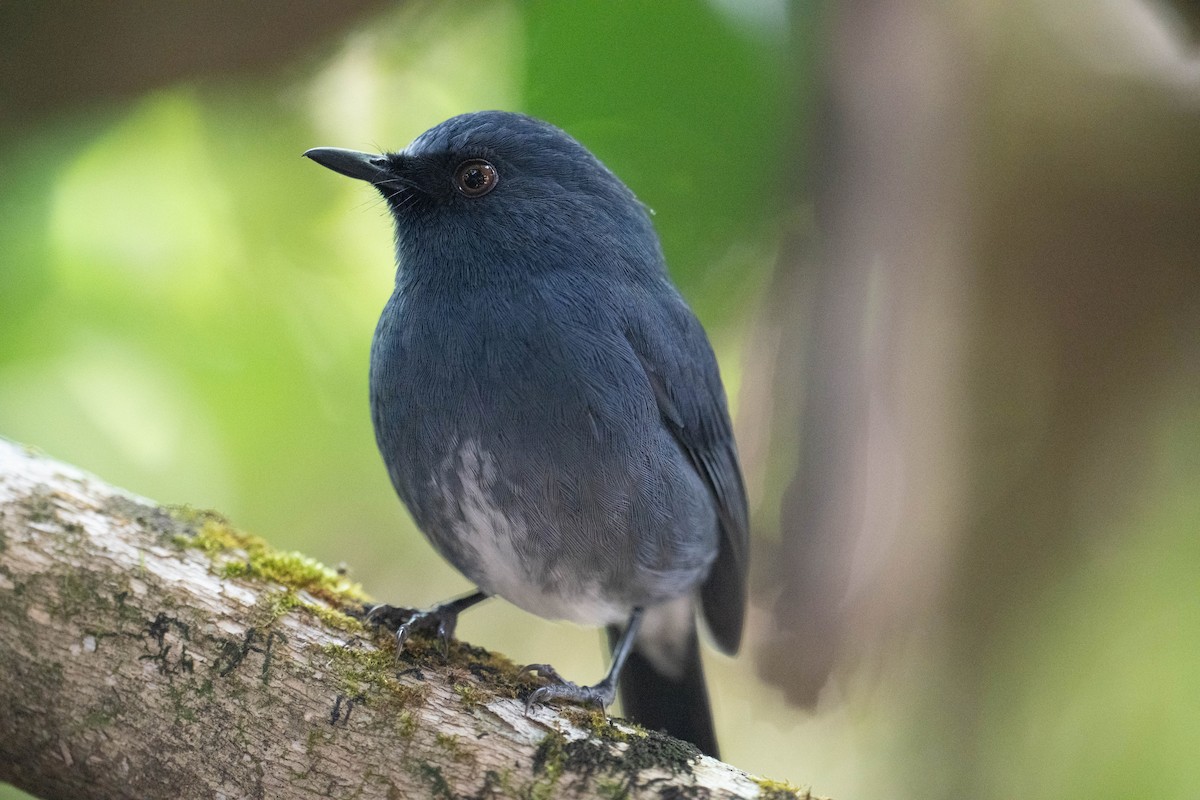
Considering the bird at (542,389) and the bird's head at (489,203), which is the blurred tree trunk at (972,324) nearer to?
the bird at (542,389)

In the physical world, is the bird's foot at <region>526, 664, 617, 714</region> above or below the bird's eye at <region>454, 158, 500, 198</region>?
below

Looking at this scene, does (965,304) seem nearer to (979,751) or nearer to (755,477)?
(755,477)

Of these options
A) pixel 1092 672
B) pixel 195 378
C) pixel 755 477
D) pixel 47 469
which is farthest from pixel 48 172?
pixel 1092 672

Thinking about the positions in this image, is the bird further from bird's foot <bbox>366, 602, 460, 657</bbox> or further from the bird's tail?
the bird's tail

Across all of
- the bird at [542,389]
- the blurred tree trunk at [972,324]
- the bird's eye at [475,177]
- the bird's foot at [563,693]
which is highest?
the blurred tree trunk at [972,324]

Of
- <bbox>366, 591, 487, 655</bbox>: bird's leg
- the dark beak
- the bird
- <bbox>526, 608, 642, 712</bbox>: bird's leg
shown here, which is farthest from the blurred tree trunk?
the dark beak

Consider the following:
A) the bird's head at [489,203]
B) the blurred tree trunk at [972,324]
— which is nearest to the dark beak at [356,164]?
the bird's head at [489,203]

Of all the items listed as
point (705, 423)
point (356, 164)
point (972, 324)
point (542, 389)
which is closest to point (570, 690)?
point (542, 389)
